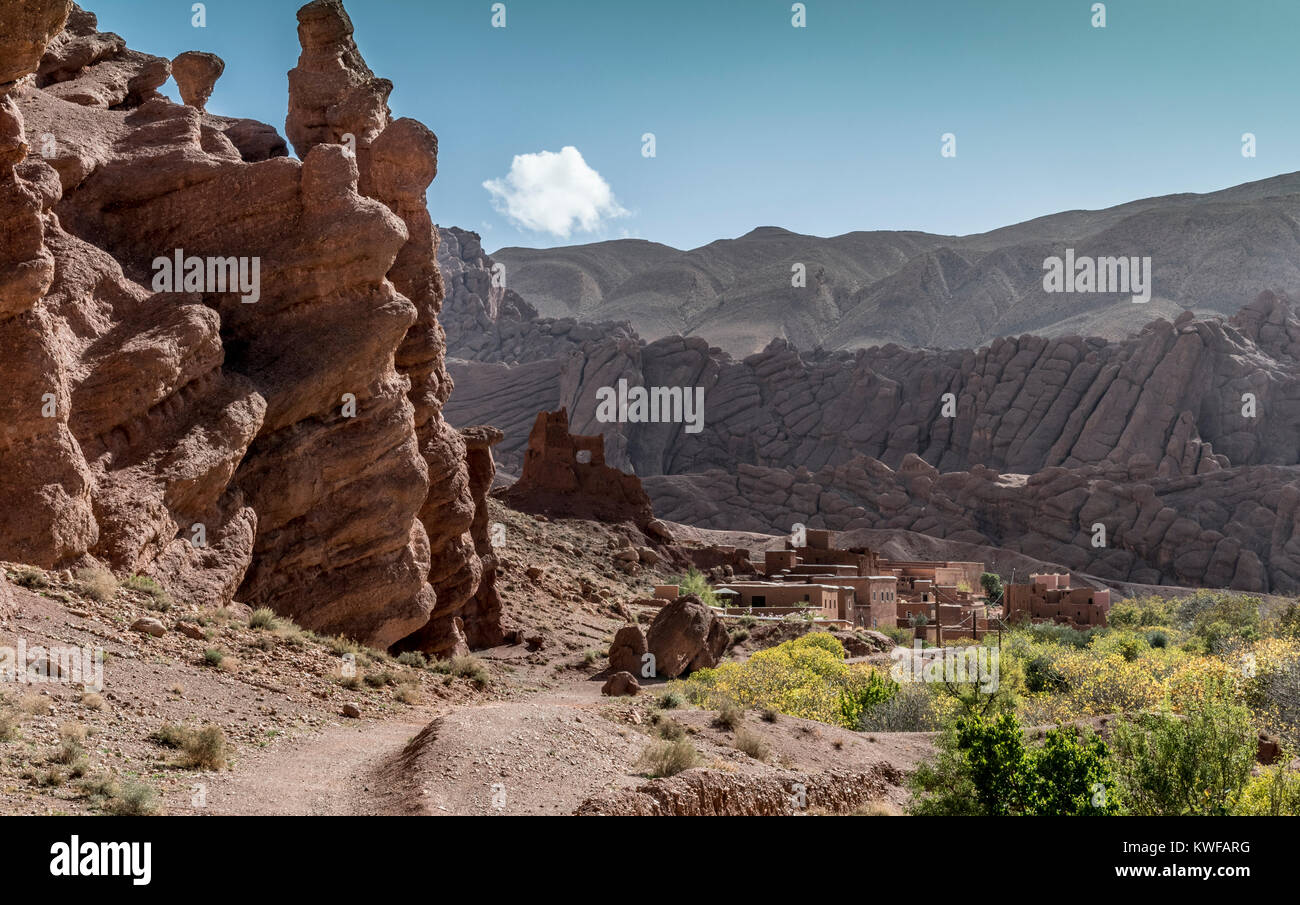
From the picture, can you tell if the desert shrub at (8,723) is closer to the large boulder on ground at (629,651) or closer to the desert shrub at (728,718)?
the desert shrub at (728,718)

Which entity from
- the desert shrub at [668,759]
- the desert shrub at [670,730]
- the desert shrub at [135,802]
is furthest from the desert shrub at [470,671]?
the desert shrub at [135,802]

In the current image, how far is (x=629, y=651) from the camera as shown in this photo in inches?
1400

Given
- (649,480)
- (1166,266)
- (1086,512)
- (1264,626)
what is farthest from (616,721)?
(1166,266)

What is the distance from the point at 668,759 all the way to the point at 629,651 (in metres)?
21.2

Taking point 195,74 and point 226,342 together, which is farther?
point 195,74

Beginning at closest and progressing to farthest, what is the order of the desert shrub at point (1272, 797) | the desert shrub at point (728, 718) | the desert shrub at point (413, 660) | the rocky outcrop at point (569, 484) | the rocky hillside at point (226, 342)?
1. the desert shrub at point (1272, 797)
2. the rocky hillside at point (226, 342)
3. the desert shrub at point (728, 718)
4. the desert shrub at point (413, 660)
5. the rocky outcrop at point (569, 484)

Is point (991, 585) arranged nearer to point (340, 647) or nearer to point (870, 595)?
point (870, 595)

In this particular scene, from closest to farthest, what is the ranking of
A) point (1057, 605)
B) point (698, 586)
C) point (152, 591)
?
point (152, 591), point (698, 586), point (1057, 605)

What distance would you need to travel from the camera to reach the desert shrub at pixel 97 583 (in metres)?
16.4

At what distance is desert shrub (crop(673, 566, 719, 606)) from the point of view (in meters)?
53.0

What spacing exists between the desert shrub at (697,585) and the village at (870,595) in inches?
19.0

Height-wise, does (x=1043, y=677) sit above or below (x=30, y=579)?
below

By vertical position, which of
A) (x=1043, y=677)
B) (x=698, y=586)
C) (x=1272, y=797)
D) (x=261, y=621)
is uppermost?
(x=261, y=621)

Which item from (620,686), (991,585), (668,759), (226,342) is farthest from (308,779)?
(991,585)
